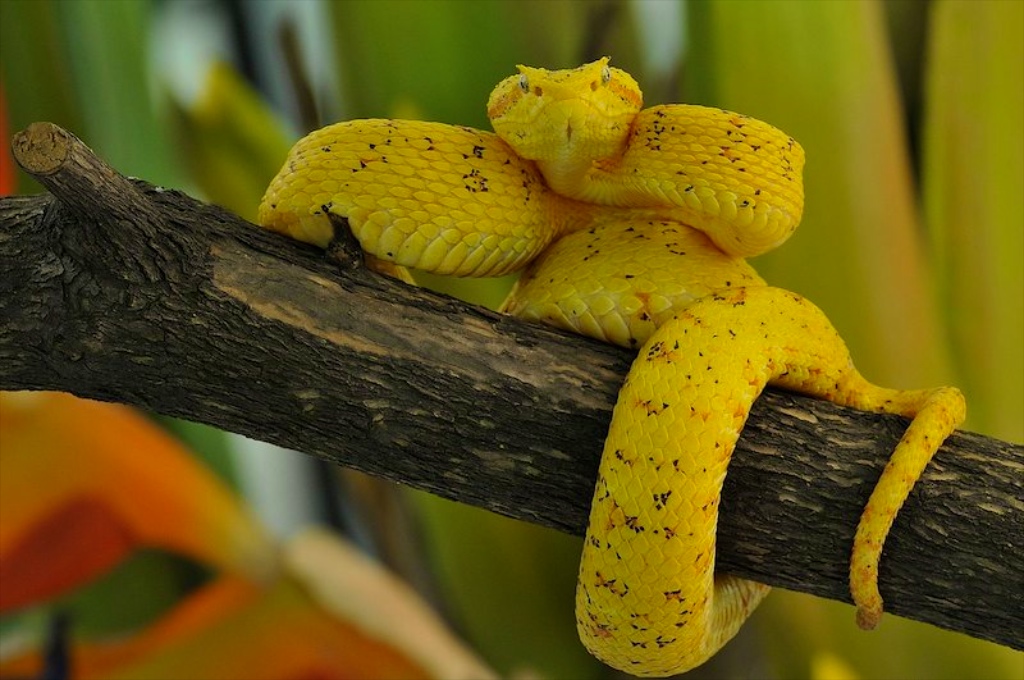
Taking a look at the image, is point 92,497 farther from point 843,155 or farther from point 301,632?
point 843,155

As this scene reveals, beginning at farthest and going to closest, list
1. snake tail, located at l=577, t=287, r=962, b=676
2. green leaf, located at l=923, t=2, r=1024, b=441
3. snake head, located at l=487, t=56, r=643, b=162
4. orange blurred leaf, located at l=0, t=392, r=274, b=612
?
orange blurred leaf, located at l=0, t=392, r=274, b=612 < green leaf, located at l=923, t=2, r=1024, b=441 < snake head, located at l=487, t=56, r=643, b=162 < snake tail, located at l=577, t=287, r=962, b=676

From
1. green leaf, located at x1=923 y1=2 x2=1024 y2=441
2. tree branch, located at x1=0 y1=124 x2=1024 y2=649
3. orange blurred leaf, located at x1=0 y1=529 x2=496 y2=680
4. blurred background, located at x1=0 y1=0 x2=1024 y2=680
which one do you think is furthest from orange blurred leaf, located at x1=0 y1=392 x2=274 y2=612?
green leaf, located at x1=923 y1=2 x2=1024 y2=441

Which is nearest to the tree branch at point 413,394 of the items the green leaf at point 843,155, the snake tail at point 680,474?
the snake tail at point 680,474

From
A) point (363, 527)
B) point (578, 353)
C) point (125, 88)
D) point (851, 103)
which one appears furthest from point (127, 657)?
point (851, 103)

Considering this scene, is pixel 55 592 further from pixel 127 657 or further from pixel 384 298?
pixel 384 298

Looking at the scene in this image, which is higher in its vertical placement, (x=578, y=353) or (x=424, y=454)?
(x=578, y=353)

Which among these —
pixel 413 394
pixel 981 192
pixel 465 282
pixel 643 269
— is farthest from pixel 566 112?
pixel 981 192

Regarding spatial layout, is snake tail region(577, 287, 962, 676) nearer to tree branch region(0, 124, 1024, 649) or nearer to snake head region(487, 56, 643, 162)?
tree branch region(0, 124, 1024, 649)
